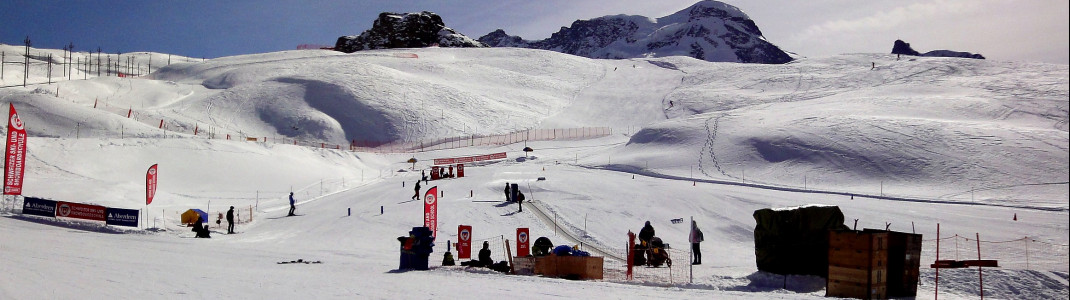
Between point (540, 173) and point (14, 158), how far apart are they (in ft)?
78.2

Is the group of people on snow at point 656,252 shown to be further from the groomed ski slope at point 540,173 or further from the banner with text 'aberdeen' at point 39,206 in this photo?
the banner with text 'aberdeen' at point 39,206

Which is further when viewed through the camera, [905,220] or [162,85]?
[162,85]

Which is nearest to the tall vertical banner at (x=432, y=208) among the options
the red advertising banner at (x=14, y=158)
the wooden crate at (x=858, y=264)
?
the wooden crate at (x=858, y=264)

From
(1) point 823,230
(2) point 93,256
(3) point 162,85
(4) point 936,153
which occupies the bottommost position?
(2) point 93,256

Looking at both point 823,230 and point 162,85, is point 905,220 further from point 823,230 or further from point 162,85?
point 162,85

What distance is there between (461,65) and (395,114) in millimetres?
31702

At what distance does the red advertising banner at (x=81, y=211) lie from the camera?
1083 inches

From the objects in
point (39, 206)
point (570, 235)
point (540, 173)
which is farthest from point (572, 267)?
point (540, 173)

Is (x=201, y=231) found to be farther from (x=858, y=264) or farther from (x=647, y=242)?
(x=858, y=264)

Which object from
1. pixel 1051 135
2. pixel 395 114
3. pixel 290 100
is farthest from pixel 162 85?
pixel 1051 135

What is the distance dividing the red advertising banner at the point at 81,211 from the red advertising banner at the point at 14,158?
4188mm

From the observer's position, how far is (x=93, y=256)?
679 inches

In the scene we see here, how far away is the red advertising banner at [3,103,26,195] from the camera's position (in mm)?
30684

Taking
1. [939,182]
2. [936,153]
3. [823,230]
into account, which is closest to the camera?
[823,230]
